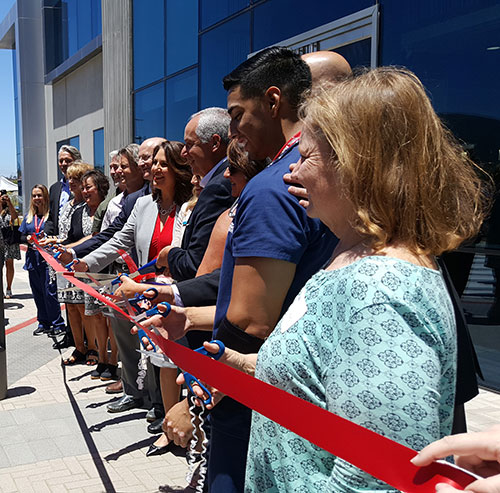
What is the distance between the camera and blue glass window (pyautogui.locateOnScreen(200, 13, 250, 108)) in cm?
926

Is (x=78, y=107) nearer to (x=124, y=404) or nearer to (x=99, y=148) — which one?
(x=99, y=148)

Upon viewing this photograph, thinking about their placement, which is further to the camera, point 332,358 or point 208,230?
point 208,230

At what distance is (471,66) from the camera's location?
5395 mm

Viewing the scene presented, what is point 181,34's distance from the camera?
38.8 feet

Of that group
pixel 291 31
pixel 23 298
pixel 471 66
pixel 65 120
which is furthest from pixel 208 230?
pixel 65 120

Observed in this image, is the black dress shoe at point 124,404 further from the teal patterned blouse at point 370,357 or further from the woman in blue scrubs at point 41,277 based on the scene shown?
the teal patterned blouse at point 370,357

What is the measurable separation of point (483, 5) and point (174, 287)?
14.9ft

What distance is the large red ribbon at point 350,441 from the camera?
3.01ft

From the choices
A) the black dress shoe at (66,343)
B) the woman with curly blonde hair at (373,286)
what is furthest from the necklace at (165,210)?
the black dress shoe at (66,343)

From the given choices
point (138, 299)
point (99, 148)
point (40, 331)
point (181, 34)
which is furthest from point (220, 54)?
point (99, 148)

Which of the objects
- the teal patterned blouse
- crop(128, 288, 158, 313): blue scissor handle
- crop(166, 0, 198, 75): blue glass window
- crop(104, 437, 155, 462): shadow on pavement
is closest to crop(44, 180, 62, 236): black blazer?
crop(104, 437, 155, 462): shadow on pavement

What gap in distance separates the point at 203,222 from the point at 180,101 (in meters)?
9.74

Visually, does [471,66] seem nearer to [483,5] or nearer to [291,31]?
[483,5]

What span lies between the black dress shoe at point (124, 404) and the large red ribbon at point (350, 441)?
12.2 feet
